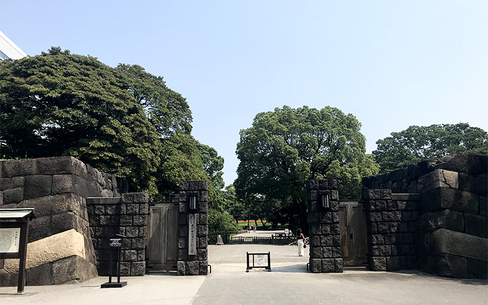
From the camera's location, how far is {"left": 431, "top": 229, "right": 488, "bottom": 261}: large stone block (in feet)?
32.1

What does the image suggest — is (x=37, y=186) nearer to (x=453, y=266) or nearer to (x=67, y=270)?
(x=67, y=270)

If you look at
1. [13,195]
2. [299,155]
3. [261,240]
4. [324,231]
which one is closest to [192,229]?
[324,231]

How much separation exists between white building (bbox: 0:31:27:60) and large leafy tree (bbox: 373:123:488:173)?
166ft

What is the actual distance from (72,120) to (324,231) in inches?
545

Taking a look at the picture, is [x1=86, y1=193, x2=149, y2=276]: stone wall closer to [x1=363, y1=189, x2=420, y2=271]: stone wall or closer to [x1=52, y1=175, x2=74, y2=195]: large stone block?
[x1=52, y1=175, x2=74, y2=195]: large stone block

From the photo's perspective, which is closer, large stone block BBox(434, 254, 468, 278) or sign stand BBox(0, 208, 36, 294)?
sign stand BBox(0, 208, 36, 294)

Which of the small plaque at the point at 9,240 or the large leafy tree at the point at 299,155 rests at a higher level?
the large leafy tree at the point at 299,155

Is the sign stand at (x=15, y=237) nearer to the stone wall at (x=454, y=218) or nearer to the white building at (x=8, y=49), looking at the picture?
the stone wall at (x=454, y=218)

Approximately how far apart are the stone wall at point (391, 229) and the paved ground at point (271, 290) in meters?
0.55

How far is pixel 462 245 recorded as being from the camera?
9.85m

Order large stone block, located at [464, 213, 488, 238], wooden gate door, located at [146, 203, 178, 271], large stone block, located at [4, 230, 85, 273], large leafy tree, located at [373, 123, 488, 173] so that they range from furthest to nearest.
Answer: large leafy tree, located at [373, 123, 488, 173] < wooden gate door, located at [146, 203, 178, 271] < large stone block, located at [464, 213, 488, 238] < large stone block, located at [4, 230, 85, 273]

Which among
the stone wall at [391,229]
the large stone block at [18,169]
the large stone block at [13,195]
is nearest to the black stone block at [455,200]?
the stone wall at [391,229]

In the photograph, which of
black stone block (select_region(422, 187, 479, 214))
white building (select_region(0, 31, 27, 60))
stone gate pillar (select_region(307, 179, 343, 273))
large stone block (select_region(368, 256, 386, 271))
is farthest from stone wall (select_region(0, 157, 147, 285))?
white building (select_region(0, 31, 27, 60))

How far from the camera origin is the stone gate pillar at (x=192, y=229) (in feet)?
33.8
